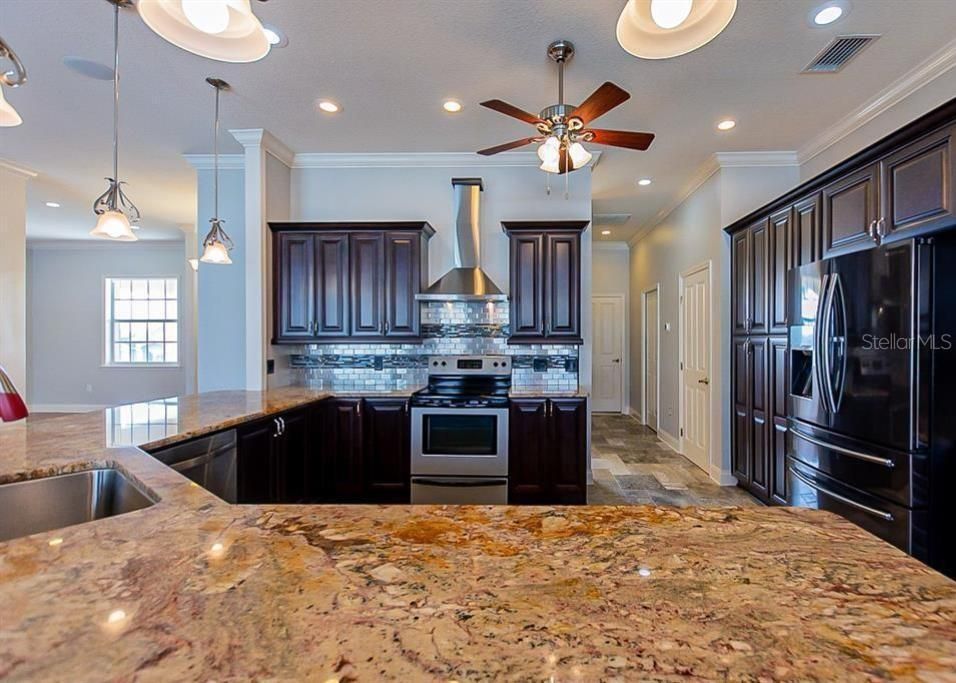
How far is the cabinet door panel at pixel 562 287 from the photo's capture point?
401cm

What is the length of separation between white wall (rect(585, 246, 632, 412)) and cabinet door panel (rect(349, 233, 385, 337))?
5007 mm

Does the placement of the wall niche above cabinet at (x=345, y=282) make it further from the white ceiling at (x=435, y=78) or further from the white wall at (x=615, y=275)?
the white wall at (x=615, y=275)

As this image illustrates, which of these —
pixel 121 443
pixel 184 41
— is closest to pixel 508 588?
pixel 184 41

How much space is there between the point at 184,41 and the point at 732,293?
4298 mm

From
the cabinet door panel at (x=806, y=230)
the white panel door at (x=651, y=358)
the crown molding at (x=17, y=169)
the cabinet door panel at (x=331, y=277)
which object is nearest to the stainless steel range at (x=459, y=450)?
the cabinet door panel at (x=331, y=277)

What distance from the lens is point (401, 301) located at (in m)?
4.11

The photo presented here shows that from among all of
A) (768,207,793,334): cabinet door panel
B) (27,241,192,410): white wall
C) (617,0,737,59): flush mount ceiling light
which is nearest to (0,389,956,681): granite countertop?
(617,0,737,59): flush mount ceiling light

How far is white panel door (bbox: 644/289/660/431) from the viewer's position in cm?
675

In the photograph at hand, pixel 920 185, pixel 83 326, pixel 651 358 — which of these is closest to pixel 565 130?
pixel 920 185

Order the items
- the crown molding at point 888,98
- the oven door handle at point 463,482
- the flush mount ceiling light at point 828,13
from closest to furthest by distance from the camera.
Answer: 1. the flush mount ceiling light at point 828,13
2. the crown molding at point 888,98
3. the oven door handle at point 463,482

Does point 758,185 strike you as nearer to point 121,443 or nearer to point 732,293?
point 732,293

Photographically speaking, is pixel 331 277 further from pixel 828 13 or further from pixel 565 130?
pixel 828 13

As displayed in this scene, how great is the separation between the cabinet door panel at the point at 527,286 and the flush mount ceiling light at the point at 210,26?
2.84 metres

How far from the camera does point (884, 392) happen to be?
238 centimetres
